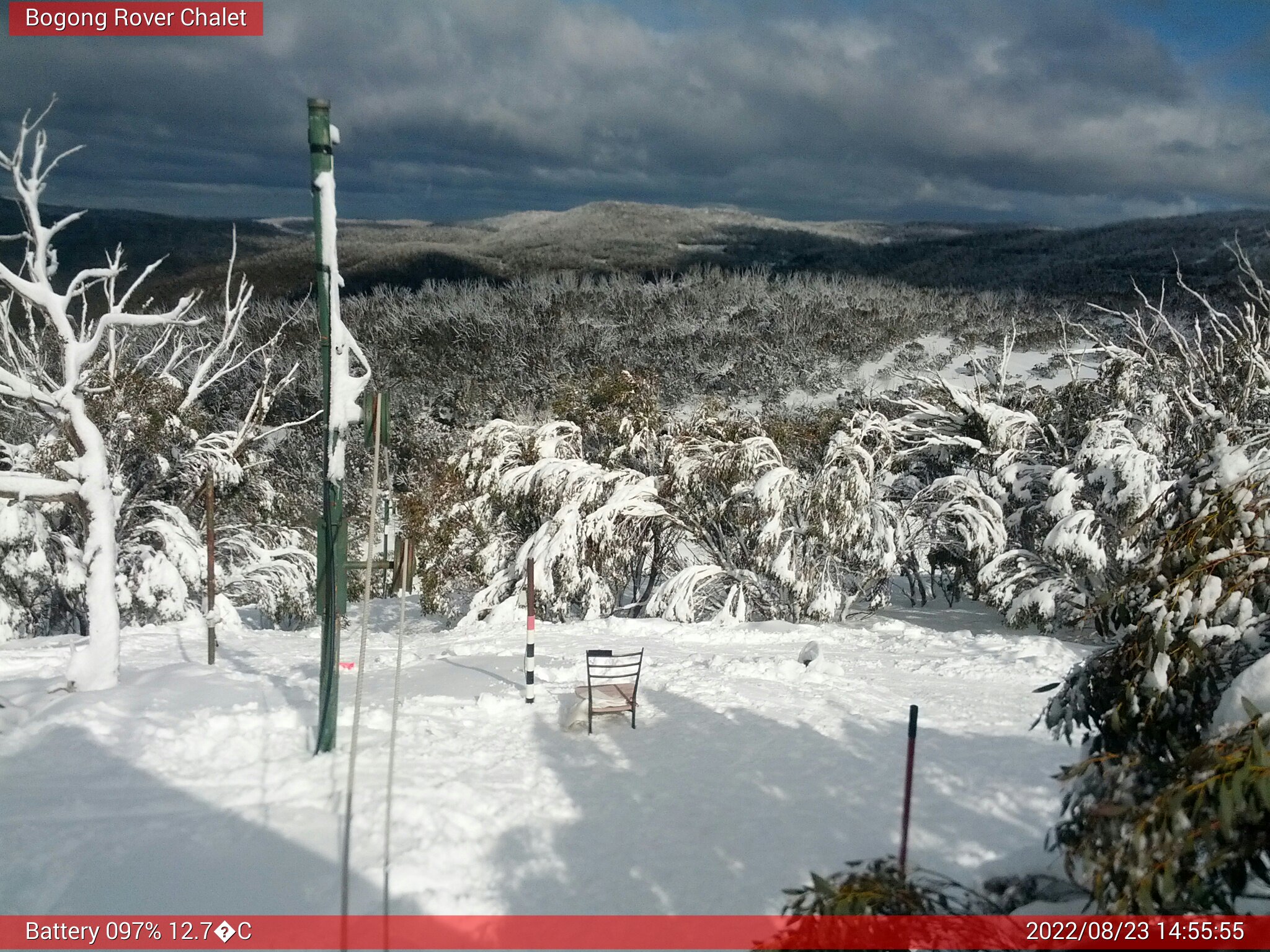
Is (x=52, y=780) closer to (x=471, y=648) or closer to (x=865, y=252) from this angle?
(x=471, y=648)

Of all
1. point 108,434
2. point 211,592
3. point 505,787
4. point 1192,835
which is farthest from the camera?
point 108,434

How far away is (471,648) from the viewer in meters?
11.8

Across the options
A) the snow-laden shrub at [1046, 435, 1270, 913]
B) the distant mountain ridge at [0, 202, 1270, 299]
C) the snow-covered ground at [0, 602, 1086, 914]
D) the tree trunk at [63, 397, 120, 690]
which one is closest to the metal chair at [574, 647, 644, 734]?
the snow-covered ground at [0, 602, 1086, 914]

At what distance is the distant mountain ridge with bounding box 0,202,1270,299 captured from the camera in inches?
2453

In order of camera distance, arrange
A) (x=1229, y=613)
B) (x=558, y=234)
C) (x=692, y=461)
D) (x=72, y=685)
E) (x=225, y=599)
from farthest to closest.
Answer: (x=558, y=234) < (x=692, y=461) < (x=225, y=599) < (x=72, y=685) < (x=1229, y=613)

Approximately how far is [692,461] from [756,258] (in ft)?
278

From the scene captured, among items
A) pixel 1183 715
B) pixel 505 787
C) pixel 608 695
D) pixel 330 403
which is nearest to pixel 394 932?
pixel 505 787

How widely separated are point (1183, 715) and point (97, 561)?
9379 millimetres

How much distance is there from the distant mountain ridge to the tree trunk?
43825mm

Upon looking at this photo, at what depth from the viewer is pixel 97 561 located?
346 inches

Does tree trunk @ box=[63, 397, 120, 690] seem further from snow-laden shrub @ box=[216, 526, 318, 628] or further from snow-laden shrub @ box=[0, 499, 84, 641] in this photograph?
snow-laden shrub @ box=[216, 526, 318, 628]

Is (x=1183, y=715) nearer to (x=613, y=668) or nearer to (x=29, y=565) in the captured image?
(x=613, y=668)

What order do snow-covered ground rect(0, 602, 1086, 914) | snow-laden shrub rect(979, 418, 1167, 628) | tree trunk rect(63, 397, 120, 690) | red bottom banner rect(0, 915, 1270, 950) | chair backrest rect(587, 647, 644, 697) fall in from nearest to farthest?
red bottom banner rect(0, 915, 1270, 950), snow-covered ground rect(0, 602, 1086, 914), chair backrest rect(587, 647, 644, 697), tree trunk rect(63, 397, 120, 690), snow-laden shrub rect(979, 418, 1167, 628)

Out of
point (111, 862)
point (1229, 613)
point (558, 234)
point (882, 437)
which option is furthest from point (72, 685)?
point (558, 234)
